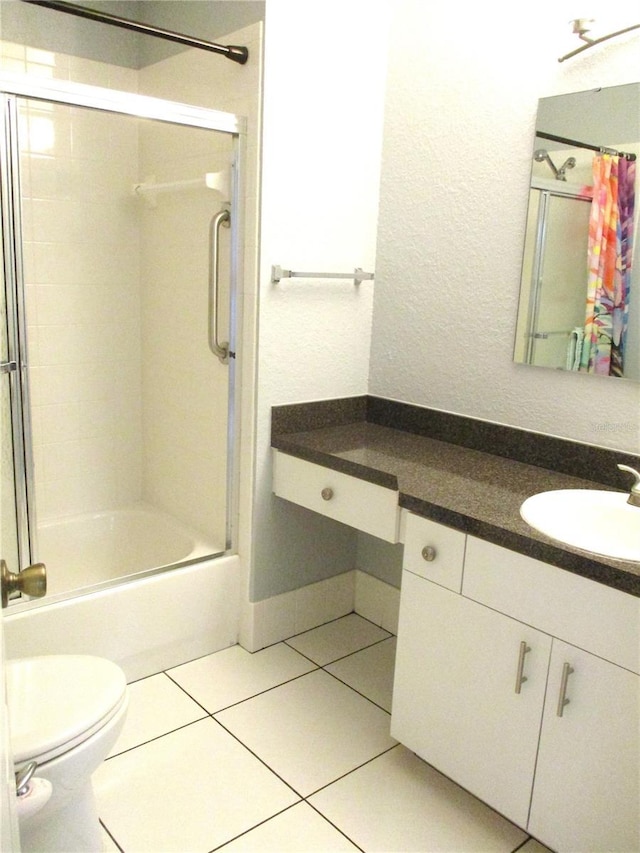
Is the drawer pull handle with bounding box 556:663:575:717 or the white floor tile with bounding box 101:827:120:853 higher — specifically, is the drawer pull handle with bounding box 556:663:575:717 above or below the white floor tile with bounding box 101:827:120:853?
above

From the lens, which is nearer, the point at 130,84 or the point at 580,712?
the point at 580,712

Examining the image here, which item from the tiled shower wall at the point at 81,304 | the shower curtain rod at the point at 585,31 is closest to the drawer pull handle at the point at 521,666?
the shower curtain rod at the point at 585,31

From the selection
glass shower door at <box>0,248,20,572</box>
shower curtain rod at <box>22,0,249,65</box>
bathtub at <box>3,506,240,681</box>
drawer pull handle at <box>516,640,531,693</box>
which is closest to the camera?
drawer pull handle at <box>516,640,531,693</box>

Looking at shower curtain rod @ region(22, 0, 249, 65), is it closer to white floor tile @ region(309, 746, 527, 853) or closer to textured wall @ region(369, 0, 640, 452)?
textured wall @ region(369, 0, 640, 452)

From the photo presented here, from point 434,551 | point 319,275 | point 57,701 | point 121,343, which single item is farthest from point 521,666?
point 121,343

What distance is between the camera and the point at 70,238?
104 inches

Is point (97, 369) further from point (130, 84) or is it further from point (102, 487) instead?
point (130, 84)

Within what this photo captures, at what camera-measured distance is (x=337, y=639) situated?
8.31ft

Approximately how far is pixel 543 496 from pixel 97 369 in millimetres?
1817

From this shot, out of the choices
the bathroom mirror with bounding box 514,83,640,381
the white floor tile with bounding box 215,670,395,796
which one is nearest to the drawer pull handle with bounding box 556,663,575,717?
the white floor tile with bounding box 215,670,395,796

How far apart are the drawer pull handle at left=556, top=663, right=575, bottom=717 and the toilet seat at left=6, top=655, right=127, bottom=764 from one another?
96cm

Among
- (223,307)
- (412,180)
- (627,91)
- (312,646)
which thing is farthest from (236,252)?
(312,646)

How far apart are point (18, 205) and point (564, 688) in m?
1.74

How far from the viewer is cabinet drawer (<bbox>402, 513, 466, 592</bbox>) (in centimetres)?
167
